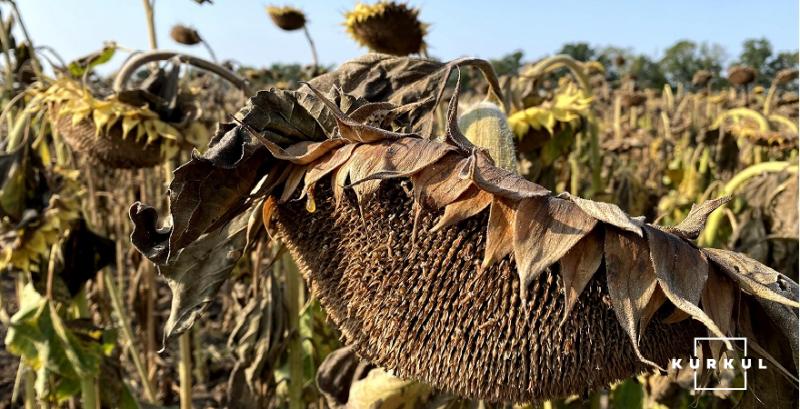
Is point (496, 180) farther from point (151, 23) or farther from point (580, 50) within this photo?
point (580, 50)

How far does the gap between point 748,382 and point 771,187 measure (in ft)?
6.08

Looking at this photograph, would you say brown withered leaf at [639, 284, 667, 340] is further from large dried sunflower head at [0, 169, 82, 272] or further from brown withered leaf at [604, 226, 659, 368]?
large dried sunflower head at [0, 169, 82, 272]

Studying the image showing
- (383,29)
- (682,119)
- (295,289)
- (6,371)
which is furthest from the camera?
(682,119)

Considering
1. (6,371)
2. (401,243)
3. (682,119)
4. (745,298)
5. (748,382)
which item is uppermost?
(682,119)

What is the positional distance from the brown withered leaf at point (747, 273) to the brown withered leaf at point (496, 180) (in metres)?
0.24

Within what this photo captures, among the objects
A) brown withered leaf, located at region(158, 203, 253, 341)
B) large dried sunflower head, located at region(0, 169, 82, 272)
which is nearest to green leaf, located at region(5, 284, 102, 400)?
large dried sunflower head, located at region(0, 169, 82, 272)

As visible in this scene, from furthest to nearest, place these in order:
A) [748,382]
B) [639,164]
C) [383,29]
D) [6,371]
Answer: [639,164]
[6,371]
[383,29]
[748,382]

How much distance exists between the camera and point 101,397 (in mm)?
2693

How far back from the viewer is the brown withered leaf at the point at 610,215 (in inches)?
33.1

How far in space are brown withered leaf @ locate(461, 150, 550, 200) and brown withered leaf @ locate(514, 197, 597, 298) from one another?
0.05 feet

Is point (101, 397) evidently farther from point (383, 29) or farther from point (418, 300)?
point (418, 300)

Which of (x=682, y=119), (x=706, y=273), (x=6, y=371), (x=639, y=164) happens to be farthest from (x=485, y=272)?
(x=682, y=119)

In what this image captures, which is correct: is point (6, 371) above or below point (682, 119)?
below

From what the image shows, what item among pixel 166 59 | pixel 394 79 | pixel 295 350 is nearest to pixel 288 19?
pixel 166 59
